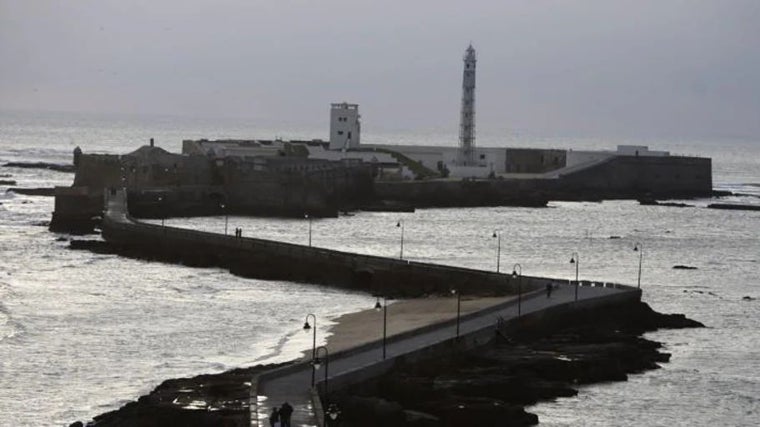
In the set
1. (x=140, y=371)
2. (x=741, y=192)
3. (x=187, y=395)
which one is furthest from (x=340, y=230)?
(x=741, y=192)

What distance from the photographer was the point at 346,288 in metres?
47.2

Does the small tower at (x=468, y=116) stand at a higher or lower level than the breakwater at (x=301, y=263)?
higher

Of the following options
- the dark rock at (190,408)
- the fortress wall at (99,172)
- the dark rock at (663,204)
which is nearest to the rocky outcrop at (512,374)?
the dark rock at (190,408)

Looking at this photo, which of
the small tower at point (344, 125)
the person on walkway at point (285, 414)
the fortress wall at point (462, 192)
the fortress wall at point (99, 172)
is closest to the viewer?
the person on walkway at point (285, 414)

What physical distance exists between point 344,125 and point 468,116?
7620 mm

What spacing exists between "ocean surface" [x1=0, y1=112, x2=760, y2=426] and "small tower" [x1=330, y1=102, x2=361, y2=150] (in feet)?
66.6

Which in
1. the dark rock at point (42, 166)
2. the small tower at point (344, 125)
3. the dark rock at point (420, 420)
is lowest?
the dark rock at point (420, 420)

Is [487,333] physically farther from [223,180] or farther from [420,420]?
[223,180]

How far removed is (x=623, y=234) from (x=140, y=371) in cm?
4405

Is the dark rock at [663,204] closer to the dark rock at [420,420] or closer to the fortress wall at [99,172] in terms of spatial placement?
the fortress wall at [99,172]

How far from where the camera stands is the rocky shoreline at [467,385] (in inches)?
1021

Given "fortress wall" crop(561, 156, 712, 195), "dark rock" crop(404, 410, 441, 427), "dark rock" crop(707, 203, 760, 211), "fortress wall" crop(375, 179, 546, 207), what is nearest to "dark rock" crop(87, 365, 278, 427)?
"dark rock" crop(404, 410, 441, 427)

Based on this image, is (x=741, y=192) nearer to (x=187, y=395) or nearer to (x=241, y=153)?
(x=241, y=153)

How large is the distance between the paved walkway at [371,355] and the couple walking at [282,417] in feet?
0.76
